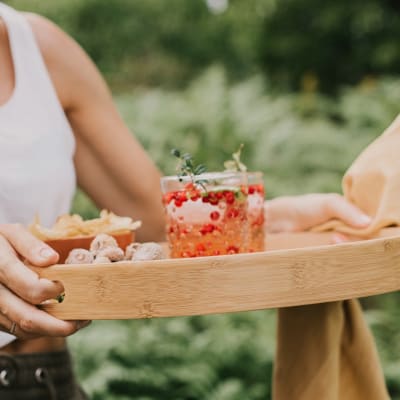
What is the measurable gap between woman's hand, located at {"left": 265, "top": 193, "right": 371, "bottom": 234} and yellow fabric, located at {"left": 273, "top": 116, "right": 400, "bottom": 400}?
0.07 ft

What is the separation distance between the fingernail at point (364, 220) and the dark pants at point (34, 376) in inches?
27.5

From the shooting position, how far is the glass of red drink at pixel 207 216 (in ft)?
4.83

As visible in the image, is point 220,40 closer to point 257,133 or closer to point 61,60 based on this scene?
point 257,133

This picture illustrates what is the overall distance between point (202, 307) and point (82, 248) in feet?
1.19

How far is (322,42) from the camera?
435 inches

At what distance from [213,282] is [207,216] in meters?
0.33

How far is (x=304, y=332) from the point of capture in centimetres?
161

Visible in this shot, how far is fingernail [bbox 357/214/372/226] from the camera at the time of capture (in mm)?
1635

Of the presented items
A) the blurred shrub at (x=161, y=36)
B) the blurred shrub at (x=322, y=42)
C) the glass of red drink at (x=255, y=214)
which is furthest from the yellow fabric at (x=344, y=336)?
the blurred shrub at (x=161, y=36)

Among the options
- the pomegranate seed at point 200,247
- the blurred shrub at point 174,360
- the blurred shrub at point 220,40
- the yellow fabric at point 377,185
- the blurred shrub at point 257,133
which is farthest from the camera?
the blurred shrub at point 220,40

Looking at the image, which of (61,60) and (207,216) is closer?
(207,216)

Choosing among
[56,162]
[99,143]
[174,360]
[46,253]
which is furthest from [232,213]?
[174,360]

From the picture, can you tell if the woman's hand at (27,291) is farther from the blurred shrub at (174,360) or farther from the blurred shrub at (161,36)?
the blurred shrub at (161,36)

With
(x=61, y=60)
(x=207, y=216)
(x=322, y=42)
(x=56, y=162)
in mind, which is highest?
(x=322, y=42)
